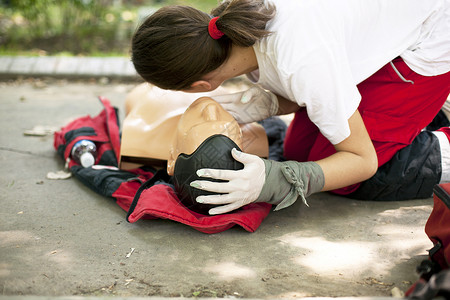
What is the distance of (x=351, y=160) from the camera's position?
2.03 meters

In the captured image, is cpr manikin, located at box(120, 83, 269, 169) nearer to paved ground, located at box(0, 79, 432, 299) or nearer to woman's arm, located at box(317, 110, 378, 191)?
paved ground, located at box(0, 79, 432, 299)

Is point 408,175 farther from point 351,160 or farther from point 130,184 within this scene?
point 130,184

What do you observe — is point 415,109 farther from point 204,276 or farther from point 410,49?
point 204,276

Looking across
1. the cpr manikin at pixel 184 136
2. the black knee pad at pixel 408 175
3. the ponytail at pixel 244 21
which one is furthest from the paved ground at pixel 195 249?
the ponytail at pixel 244 21

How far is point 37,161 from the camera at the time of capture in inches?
108

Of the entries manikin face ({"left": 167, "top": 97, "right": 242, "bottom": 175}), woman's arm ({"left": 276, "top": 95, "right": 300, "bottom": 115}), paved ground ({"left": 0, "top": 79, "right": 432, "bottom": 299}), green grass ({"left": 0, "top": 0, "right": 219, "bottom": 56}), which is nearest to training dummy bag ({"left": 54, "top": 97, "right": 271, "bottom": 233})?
paved ground ({"left": 0, "top": 79, "right": 432, "bottom": 299})

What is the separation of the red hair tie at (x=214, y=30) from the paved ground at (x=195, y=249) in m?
0.78

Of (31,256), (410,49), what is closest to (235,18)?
(410,49)

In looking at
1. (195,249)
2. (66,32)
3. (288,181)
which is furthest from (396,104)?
(66,32)

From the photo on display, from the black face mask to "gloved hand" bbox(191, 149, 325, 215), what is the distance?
3 cm

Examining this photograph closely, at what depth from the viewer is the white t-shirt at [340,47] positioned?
1.86 m

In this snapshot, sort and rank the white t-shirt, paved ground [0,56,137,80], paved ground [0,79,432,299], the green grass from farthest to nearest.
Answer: the green grass → paved ground [0,56,137,80] → the white t-shirt → paved ground [0,79,432,299]

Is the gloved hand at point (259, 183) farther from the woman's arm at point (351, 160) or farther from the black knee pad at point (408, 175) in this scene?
the black knee pad at point (408, 175)

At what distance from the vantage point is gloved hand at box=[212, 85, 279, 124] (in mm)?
2375
